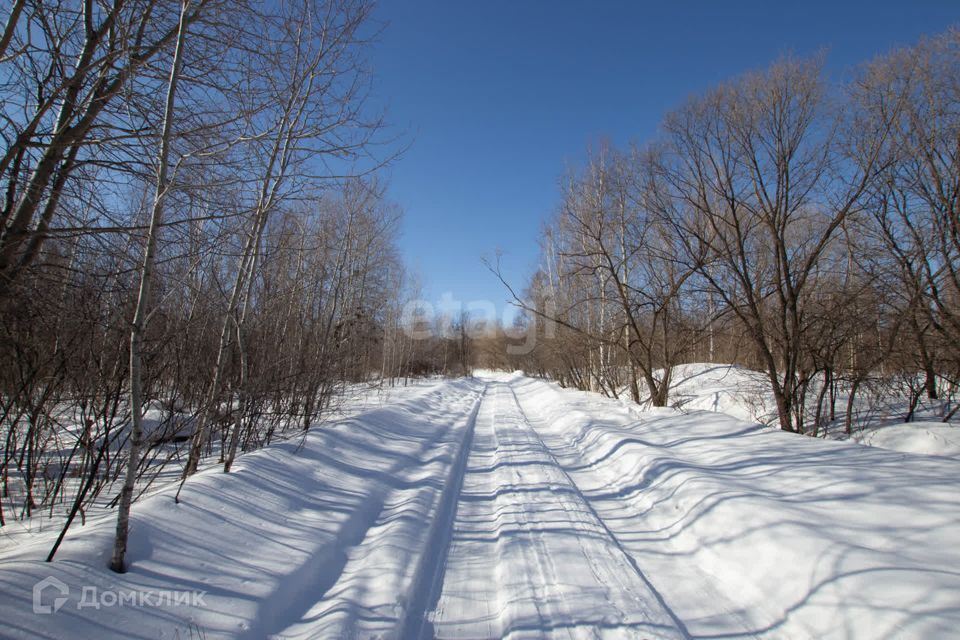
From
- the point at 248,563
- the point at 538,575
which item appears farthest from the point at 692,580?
the point at 248,563

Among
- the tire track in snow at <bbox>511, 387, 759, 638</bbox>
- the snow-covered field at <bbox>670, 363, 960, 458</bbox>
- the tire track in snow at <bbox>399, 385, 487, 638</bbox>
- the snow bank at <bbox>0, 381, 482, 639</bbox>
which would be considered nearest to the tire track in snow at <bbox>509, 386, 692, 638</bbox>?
the tire track in snow at <bbox>511, 387, 759, 638</bbox>

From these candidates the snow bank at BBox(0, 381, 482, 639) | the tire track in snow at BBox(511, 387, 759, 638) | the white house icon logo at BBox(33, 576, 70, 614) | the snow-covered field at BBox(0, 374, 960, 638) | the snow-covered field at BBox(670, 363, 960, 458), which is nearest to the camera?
the white house icon logo at BBox(33, 576, 70, 614)

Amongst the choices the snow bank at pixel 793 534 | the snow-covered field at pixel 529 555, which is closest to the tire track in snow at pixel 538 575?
the snow-covered field at pixel 529 555

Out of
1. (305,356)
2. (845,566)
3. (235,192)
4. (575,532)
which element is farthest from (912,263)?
(305,356)

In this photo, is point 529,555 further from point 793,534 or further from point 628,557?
point 793,534

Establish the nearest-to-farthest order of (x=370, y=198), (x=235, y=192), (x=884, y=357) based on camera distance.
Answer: (x=235, y=192), (x=884, y=357), (x=370, y=198)

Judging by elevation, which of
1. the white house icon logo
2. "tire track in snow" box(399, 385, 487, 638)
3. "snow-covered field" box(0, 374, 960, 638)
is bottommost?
"tire track in snow" box(399, 385, 487, 638)

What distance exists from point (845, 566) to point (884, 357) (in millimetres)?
8090

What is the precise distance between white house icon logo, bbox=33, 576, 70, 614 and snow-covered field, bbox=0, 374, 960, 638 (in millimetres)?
13

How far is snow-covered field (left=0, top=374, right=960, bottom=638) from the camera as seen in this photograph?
235 centimetres

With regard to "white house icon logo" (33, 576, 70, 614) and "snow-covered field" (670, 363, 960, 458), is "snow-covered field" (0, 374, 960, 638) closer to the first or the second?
"white house icon logo" (33, 576, 70, 614)

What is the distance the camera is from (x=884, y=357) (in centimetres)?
805

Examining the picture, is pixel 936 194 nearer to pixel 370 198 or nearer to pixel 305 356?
pixel 370 198

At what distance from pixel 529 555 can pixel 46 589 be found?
323cm
